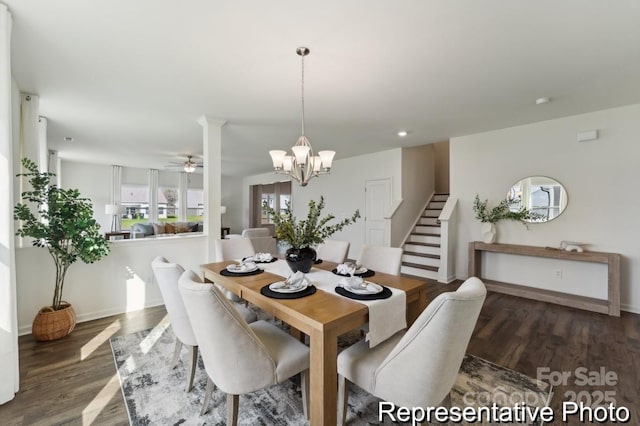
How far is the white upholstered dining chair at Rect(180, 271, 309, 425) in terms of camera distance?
1249 mm

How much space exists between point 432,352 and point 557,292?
4008 mm

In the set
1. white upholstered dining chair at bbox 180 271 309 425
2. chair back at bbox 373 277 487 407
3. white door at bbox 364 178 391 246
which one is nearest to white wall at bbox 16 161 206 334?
white upholstered dining chair at bbox 180 271 309 425

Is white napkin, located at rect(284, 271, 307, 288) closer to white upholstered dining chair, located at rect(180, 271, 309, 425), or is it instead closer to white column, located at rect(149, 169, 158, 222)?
white upholstered dining chair, located at rect(180, 271, 309, 425)

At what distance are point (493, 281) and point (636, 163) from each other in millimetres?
2287

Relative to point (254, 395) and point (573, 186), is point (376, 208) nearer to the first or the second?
point (573, 186)

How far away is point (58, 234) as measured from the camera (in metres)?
2.56

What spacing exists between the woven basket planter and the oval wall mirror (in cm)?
581

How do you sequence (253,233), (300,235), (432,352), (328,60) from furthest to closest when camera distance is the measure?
(253,233)
(328,60)
(300,235)
(432,352)

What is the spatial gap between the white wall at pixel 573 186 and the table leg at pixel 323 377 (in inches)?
165

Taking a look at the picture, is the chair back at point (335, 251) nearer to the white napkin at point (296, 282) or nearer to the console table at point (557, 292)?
the white napkin at point (296, 282)

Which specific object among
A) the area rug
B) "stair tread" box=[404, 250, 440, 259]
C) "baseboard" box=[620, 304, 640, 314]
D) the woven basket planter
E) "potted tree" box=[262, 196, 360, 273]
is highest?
"potted tree" box=[262, 196, 360, 273]

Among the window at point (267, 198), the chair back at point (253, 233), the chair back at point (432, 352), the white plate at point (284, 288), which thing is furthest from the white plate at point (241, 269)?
the window at point (267, 198)

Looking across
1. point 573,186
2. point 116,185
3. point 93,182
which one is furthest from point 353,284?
point 93,182

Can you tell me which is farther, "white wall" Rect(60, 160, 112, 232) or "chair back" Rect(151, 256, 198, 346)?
"white wall" Rect(60, 160, 112, 232)
